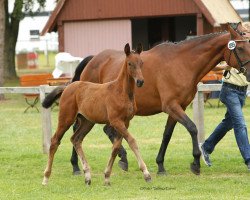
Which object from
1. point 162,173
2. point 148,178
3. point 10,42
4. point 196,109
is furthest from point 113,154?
point 10,42

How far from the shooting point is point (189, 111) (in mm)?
22703

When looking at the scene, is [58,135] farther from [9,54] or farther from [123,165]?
[9,54]

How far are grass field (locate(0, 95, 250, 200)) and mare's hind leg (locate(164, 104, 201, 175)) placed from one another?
202mm

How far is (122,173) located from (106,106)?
1.78m

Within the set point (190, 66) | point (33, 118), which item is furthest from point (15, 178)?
point (33, 118)

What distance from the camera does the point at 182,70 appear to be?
11445 mm

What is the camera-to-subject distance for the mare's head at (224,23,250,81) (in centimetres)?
1105

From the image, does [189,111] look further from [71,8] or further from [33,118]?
[71,8]

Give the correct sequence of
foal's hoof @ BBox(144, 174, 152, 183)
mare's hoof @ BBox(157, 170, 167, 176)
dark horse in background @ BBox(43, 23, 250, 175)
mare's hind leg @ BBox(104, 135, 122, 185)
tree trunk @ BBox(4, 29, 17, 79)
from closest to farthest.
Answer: foal's hoof @ BBox(144, 174, 152, 183) < mare's hind leg @ BBox(104, 135, 122, 185) < dark horse in background @ BBox(43, 23, 250, 175) < mare's hoof @ BBox(157, 170, 167, 176) < tree trunk @ BBox(4, 29, 17, 79)

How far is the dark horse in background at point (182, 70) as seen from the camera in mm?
11141

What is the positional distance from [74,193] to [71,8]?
23.1 metres

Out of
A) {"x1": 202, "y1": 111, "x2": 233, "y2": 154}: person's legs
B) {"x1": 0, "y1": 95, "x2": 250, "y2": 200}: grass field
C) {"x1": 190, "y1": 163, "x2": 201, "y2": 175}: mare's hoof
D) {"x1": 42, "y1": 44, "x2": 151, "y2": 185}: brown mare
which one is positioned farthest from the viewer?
{"x1": 202, "y1": 111, "x2": 233, "y2": 154}: person's legs

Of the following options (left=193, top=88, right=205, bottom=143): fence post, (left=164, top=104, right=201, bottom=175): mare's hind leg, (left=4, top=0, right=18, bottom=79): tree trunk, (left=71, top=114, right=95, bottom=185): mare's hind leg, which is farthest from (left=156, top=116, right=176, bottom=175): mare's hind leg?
(left=4, top=0, right=18, bottom=79): tree trunk

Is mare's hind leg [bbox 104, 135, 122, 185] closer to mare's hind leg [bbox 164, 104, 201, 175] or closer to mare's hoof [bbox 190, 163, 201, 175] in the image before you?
mare's hind leg [bbox 164, 104, 201, 175]
